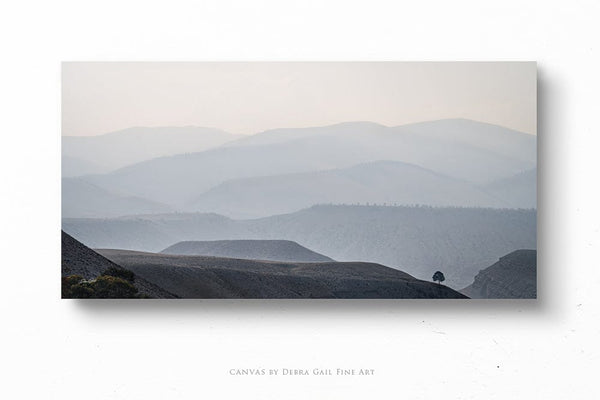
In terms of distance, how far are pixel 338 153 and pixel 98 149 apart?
1132 mm

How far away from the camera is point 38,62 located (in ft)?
10.7

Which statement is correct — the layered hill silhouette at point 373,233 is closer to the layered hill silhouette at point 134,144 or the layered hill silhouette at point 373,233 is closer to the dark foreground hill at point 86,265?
the dark foreground hill at point 86,265

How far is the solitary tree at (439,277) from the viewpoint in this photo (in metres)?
3.17

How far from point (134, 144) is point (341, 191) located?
1.00 m

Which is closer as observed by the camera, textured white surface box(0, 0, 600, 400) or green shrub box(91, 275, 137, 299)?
green shrub box(91, 275, 137, 299)

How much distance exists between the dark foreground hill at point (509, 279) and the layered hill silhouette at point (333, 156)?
388 mm

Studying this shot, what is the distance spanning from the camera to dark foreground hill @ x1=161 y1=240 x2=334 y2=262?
10.5ft

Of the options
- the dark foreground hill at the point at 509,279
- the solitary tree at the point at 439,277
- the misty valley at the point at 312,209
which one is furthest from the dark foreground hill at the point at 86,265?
the dark foreground hill at the point at 509,279

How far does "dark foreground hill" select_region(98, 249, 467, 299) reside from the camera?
3145 mm

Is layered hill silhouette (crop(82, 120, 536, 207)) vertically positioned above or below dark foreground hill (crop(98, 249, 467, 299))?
above

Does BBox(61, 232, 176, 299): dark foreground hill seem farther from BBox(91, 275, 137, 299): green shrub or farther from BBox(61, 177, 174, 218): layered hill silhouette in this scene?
BBox(61, 177, 174, 218): layered hill silhouette

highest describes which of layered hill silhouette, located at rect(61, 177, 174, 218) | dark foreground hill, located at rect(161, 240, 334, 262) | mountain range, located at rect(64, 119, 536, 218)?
mountain range, located at rect(64, 119, 536, 218)

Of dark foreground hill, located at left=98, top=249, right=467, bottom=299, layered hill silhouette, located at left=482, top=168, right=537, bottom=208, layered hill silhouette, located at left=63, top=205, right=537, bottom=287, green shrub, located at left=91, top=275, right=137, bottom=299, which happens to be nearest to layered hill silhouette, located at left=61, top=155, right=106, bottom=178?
layered hill silhouette, located at left=63, top=205, right=537, bottom=287

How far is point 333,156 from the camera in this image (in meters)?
3.20
